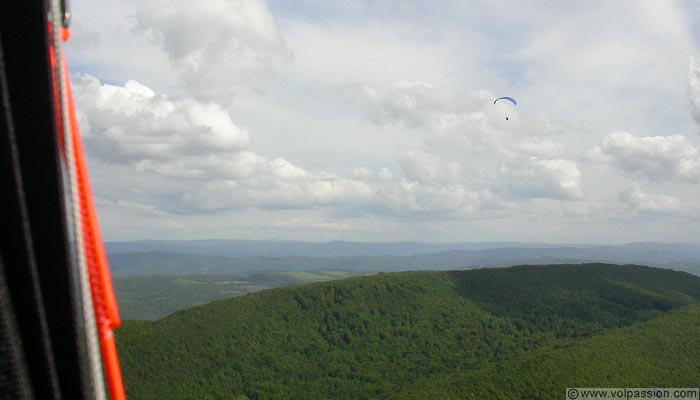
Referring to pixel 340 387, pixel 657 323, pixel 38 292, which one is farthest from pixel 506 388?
pixel 38 292

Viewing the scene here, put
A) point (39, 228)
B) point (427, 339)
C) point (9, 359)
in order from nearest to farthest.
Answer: point (9, 359)
point (39, 228)
point (427, 339)

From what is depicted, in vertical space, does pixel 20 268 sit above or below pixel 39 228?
below

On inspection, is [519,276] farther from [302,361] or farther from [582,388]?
[582,388]

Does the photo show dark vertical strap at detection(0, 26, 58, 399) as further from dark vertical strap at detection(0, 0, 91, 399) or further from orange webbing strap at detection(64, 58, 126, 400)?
orange webbing strap at detection(64, 58, 126, 400)

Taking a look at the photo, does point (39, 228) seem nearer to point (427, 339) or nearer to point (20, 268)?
point (20, 268)

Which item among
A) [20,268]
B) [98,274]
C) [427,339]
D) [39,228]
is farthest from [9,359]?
[427,339]

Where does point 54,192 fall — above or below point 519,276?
above

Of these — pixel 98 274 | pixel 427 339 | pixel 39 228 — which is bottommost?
pixel 427 339
